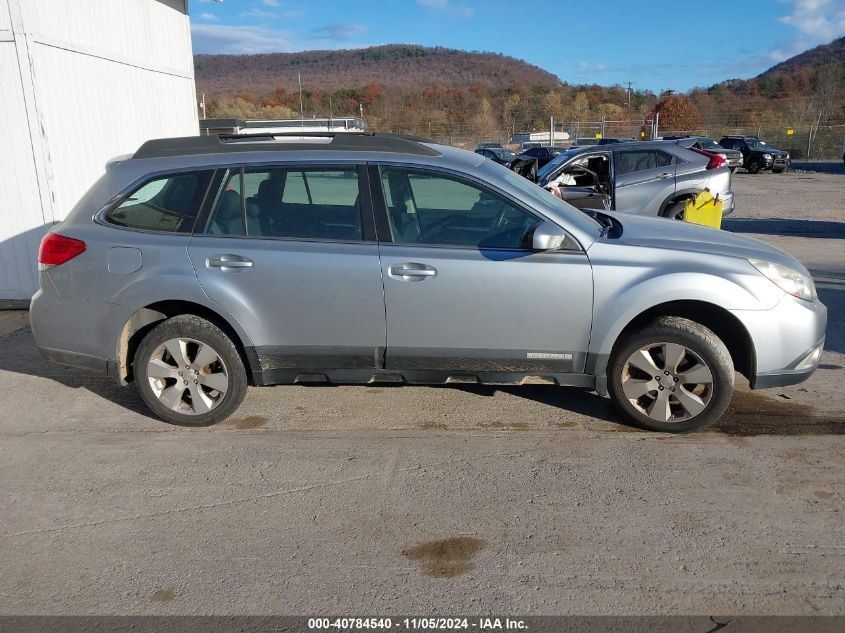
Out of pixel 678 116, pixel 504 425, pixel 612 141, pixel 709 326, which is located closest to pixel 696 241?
pixel 709 326

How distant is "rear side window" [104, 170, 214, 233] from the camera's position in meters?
4.46

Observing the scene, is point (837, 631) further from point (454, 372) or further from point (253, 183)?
point (253, 183)

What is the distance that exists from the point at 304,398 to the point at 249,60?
A: 140 meters

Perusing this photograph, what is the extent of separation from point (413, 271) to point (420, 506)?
55.2 inches

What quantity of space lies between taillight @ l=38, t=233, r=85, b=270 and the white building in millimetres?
3464

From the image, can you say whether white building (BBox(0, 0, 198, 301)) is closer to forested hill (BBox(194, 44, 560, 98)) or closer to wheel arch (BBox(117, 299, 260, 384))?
wheel arch (BBox(117, 299, 260, 384))

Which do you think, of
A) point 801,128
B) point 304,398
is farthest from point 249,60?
point 304,398

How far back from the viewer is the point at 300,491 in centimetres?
380

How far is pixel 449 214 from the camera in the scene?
4543 millimetres

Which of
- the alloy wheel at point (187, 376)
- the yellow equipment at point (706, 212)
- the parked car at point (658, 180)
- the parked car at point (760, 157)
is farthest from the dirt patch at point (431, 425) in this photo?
the parked car at point (760, 157)

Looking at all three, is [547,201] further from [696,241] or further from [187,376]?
[187,376]

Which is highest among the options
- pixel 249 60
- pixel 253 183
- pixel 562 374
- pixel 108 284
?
pixel 249 60

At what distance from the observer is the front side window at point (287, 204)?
4.41m

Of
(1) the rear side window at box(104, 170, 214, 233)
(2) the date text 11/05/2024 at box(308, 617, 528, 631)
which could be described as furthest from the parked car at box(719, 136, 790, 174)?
(2) the date text 11/05/2024 at box(308, 617, 528, 631)
